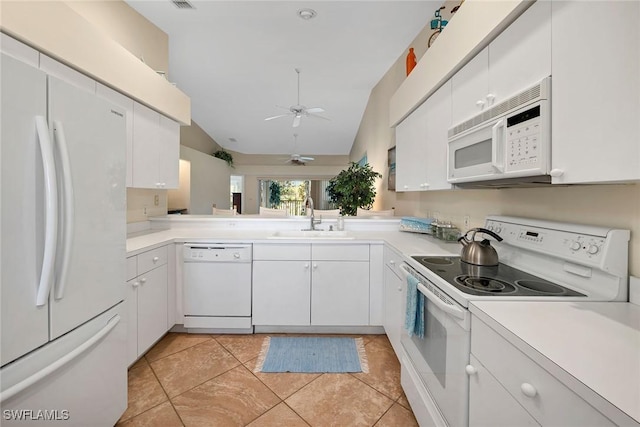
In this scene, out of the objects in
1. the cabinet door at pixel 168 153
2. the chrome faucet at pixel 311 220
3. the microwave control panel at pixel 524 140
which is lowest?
the chrome faucet at pixel 311 220

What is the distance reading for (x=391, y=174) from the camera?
13.8ft

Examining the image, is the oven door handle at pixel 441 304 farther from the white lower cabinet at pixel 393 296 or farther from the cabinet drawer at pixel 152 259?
the cabinet drawer at pixel 152 259

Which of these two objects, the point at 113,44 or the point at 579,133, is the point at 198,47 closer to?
the point at 113,44

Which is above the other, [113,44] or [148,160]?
[113,44]

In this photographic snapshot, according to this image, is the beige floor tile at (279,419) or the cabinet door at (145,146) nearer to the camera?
the beige floor tile at (279,419)

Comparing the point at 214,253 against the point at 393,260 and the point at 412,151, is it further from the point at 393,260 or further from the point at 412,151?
the point at 412,151

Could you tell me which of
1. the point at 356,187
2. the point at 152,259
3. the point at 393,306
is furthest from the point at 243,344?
the point at 356,187

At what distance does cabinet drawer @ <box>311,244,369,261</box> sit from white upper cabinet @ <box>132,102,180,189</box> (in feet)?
4.98

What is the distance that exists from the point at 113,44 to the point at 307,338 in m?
2.66

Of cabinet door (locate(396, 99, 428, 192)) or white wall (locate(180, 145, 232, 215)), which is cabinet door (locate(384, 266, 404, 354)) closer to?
cabinet door (locate(396, 99, 428, 192))

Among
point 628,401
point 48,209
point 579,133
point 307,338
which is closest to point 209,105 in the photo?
point 307,338

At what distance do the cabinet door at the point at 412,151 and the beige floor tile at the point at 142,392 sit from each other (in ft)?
7.34

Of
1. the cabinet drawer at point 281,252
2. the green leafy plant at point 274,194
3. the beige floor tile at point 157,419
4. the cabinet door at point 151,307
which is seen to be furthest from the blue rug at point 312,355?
the green leafy plant at point 274,194

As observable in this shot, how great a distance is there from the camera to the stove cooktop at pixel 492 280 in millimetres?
1085
